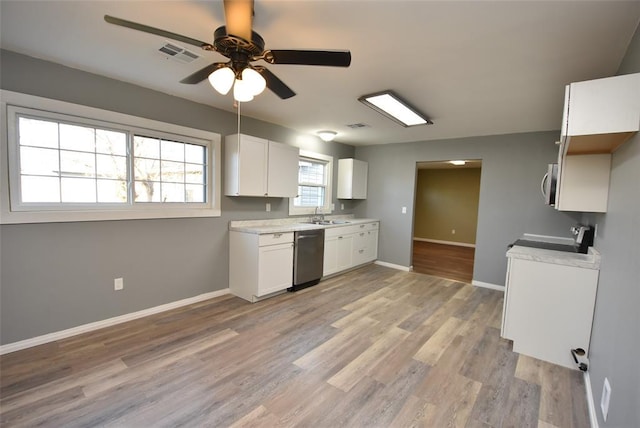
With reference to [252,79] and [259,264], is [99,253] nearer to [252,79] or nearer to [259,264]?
[259,264]

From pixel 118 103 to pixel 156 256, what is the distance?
1613 mm

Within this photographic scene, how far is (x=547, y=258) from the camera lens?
2488 millimetres

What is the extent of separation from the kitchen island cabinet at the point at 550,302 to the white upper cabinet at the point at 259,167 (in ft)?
9.60

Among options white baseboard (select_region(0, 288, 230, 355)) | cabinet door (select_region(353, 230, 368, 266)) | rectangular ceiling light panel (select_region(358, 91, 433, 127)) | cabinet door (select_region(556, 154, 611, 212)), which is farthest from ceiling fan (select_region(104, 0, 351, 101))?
cabinet door (select_region(353, 230, 368, 266))

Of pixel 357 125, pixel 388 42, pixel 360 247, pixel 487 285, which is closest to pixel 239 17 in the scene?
pixel 388 42

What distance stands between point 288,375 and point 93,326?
80.2 inches

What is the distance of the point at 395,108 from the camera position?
3.22 meters

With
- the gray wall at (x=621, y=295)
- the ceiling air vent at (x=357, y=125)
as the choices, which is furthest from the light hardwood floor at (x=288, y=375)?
the ceiling air vent at (x=357, y=125)

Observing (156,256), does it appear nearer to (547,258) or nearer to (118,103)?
(118,103)

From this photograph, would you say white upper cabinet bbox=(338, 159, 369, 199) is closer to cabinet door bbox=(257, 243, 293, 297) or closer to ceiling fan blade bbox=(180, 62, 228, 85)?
cabinet door bbox=(257, 243, 293, 297)

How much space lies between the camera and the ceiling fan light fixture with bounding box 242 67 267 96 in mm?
1606

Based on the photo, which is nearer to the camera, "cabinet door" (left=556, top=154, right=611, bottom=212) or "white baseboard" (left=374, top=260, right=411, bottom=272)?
"cabinet door" (left=556, top=154, right=611, bottom=212)

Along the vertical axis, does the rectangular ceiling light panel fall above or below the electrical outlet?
above

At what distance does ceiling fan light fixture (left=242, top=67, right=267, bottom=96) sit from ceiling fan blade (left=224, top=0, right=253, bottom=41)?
18cm
